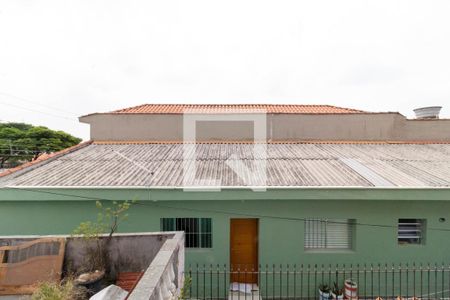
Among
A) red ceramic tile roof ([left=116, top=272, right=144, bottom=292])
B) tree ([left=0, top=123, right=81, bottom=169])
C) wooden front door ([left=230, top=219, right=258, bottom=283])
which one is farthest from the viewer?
tree ([left=0, top=123, right=81, bottom=169])

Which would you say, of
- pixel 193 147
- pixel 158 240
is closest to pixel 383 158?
pixel 193 147

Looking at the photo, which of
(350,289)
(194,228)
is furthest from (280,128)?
(350,289)

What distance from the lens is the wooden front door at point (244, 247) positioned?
23.7 ft

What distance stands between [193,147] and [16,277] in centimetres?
697

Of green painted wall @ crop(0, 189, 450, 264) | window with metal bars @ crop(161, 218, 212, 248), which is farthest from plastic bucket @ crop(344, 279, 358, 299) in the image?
window with metal bars @ crop(161, 218, 212, 248)

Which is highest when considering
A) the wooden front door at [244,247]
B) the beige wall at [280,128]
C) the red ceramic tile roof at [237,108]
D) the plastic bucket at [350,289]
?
the red ceramic tile roof at [237,108]

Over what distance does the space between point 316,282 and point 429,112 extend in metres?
12.0

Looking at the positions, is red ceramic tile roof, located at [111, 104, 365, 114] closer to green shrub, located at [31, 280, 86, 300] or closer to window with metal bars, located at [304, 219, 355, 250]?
window with metal bars, located at [304, 219, 355, 250]

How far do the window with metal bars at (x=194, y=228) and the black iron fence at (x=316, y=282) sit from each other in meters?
0.63

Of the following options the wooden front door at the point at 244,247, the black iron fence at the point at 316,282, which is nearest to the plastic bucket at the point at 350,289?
the black iron fence at the point at 316,282

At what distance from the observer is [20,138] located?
129 feet

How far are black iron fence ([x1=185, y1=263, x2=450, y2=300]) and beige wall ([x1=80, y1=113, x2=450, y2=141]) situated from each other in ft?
21.2

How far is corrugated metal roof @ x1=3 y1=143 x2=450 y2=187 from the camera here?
6.60m

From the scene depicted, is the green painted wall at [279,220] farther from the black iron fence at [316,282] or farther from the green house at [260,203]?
the black iron fence at [316,282]
